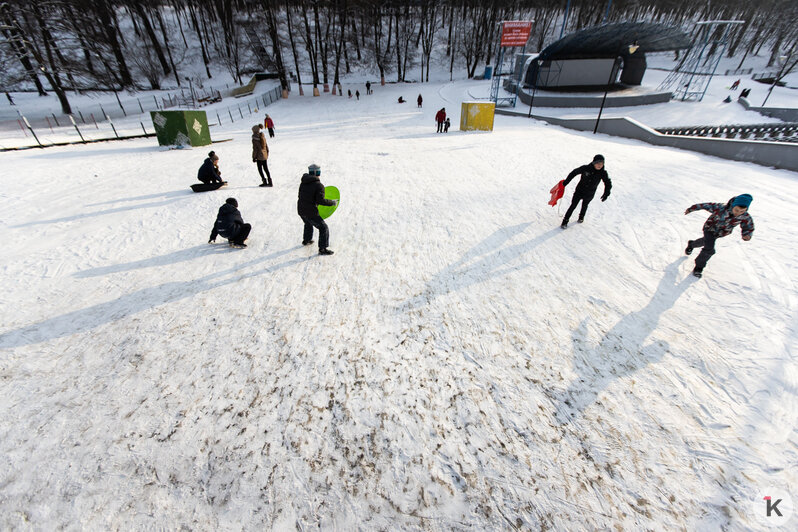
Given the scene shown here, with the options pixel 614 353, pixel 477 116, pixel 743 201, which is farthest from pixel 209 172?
pixel 477 116

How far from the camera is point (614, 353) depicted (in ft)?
12.5

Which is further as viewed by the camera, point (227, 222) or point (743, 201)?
point (227, 222)

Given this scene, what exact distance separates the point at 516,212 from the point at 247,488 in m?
6.86

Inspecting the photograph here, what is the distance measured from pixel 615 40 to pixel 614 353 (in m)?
35.3

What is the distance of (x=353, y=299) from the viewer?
468 cm

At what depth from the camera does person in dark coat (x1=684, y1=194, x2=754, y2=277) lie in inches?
177

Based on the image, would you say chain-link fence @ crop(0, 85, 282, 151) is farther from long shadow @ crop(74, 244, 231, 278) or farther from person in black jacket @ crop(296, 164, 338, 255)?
person in black jacket @ crop(296, 164, 338, 255)

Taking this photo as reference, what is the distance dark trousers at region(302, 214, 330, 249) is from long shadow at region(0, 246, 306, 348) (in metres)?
0.67

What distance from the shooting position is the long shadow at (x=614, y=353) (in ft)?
11.0

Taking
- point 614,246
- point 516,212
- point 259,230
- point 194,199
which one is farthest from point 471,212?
point 194,199

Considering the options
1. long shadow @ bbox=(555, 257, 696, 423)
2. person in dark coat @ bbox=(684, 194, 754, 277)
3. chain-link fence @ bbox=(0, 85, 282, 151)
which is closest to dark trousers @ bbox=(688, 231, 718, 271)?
person in dark coat @ bbox=(684, 194, 754, 277)

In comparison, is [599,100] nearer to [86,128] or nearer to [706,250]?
[706,250]

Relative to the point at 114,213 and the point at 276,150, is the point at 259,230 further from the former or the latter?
the point at 276,150

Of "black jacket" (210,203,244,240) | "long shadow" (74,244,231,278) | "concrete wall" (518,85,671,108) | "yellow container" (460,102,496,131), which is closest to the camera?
"long shadow" (74,244,231,278)
